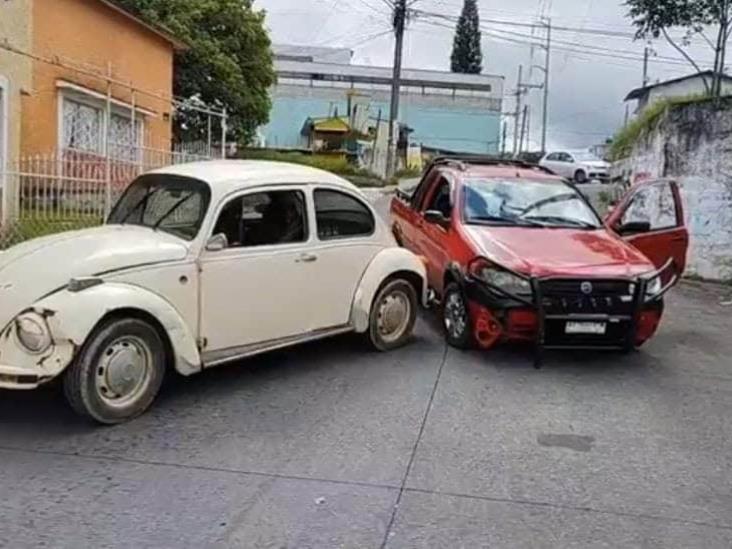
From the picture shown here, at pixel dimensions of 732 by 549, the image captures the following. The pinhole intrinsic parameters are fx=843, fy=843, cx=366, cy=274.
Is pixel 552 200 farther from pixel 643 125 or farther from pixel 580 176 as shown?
pixel 580 176

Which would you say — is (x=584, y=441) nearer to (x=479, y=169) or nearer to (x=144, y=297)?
(x=144, y=297)

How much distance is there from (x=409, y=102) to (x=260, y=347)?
57218 millimetres

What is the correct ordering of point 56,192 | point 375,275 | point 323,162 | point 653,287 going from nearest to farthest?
point 375,275 → point 653,287 → point 56,192 → point 323,162

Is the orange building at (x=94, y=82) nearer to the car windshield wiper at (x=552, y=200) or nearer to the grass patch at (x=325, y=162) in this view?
the car windshield wiper at (x=552, y=200)

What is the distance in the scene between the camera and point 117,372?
566 centimetres

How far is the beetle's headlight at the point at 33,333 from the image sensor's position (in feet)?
17.4

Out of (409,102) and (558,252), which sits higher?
(409,102)

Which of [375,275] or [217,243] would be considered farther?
[375,275]

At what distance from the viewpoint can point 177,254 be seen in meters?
6.10

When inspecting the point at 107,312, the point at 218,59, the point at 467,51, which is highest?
the point at 467,51

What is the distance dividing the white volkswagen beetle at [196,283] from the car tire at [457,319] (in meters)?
0.29

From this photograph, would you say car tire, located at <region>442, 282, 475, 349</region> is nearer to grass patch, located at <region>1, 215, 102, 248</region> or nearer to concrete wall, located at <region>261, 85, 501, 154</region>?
grass patch, located at <region>1, 215, 102, 248</region>

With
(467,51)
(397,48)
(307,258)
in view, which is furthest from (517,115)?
(307,258)


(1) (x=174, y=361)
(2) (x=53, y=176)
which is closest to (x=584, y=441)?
(1) (x=174, y=361)
